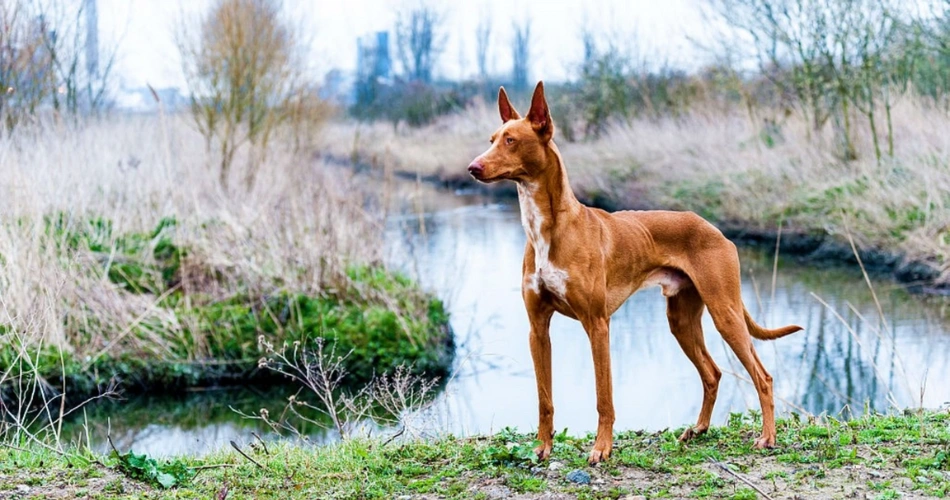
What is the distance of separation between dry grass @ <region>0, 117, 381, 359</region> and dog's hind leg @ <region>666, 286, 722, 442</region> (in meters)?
5.07

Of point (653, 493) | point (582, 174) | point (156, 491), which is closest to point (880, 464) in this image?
point (653, 493)

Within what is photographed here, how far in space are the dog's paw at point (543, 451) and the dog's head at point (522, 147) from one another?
4.12 ft

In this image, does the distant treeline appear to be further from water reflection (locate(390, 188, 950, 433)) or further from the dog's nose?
the dog's nose

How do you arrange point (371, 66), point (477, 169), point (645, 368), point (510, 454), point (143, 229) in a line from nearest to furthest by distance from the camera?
point (477, 169) → point (510, 454) → point (645, 368) → point (143, 229) → point (371, 66)

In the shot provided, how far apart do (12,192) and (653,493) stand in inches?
292

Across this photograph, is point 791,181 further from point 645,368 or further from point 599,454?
point 599,454

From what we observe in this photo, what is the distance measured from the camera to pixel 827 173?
16328 millimetres

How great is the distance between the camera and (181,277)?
10.6 metres

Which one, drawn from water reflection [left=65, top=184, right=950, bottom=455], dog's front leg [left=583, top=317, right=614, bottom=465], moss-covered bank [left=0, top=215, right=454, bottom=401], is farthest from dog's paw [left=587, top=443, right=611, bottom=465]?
moss-covered bank [left=0, top=215, right=454, bottom=401]

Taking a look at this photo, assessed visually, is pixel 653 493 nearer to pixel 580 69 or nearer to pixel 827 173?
pixel 827 173

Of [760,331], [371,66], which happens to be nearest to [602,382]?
[760,331]

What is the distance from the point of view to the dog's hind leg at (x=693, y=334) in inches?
191

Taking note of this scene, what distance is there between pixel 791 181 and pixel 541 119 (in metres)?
13.5

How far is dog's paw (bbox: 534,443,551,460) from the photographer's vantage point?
14.7ft
